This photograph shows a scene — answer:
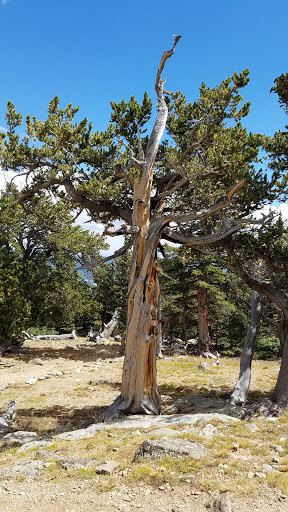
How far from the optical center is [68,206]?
11.3m

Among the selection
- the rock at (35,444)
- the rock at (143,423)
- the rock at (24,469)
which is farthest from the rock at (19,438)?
the rock at (24,469)

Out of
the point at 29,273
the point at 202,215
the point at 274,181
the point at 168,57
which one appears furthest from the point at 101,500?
the point at 29,273

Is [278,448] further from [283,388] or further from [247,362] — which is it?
[247,362]

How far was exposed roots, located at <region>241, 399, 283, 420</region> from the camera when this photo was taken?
8.53 m

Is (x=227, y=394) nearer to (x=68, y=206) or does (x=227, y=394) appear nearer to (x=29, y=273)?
(x=68, y=206)

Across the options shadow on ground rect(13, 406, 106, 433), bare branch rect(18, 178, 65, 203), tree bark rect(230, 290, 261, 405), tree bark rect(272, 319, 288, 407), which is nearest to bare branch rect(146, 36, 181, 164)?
bare branch rect(18, 178, 65, 203)

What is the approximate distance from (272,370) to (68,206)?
1308cm

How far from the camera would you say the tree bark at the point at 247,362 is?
34.1 ft

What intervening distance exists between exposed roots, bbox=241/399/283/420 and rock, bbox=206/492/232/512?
15.5ft

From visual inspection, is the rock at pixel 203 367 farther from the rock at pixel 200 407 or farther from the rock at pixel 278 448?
the rock at pixel 278 448

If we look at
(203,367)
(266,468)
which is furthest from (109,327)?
(266,468)

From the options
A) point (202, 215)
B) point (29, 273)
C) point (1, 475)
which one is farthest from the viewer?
point (29, 273)

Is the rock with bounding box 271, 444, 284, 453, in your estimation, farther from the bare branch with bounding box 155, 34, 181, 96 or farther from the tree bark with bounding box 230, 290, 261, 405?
the bare branch with bounding box 155, 34, 181, 96

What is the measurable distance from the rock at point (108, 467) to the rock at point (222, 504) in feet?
5.41
